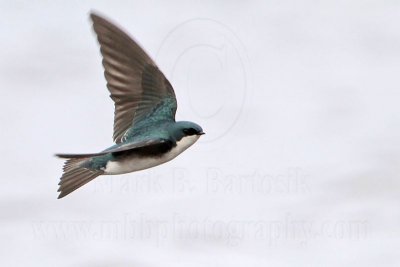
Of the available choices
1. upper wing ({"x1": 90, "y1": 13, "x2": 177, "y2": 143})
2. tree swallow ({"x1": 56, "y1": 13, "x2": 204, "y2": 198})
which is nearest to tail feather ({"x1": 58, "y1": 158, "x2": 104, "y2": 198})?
tree swallow ({"x1": 56, "y1": 13, "x2": 204, "y2": 198})

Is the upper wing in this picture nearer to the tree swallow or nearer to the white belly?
the tree swallow

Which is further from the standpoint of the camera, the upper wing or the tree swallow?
the upper wing

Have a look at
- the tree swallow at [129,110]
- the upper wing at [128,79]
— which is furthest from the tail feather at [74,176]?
the upper wing at [128,79]

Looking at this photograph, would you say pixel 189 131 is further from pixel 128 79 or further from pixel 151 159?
pixel 128 79

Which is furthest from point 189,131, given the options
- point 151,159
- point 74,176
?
point 74,176

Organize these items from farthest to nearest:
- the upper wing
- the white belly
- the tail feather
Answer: the upper wing
the tail feather
the white belly

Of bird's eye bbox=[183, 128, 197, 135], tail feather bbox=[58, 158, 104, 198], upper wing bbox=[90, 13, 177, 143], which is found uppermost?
upper wing bbox=[90, 13, 177, 143]

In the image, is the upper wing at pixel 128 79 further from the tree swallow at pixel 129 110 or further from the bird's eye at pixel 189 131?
the bird's eye at pixel 189 131
